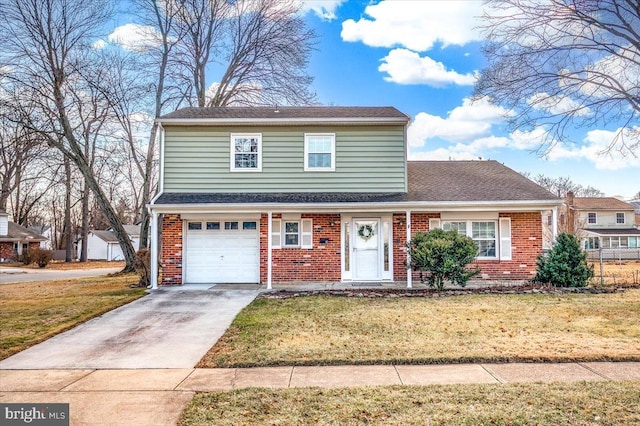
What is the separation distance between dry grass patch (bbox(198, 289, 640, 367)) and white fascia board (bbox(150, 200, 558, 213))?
116 inches

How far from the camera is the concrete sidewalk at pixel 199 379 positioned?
174 inches

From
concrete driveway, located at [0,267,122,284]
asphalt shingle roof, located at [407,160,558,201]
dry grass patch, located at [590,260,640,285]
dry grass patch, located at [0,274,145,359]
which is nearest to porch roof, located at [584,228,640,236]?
dry grass patch, located at [590,260,640,285]

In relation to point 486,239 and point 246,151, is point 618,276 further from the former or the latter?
point 246,151

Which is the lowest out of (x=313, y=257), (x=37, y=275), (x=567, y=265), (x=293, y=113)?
(x=37, y=275)

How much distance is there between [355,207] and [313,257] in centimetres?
208

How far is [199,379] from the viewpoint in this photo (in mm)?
5152

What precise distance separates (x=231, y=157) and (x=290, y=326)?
7532 millimetres

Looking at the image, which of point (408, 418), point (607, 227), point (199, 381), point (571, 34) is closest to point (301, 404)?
point (408, 418)

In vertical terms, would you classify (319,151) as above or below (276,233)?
above

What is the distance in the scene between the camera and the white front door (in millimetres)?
13445

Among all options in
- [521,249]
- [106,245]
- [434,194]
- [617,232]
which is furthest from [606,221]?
[106,245]

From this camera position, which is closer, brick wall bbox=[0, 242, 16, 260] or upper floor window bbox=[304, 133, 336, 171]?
upper floor window bbox=[304, 133, 336, 171]

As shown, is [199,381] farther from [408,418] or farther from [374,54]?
[374,54]

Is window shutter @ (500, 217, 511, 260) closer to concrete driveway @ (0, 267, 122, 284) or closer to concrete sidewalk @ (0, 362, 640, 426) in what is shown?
concrete sidewalk @ (0, 362, 640, 426)
